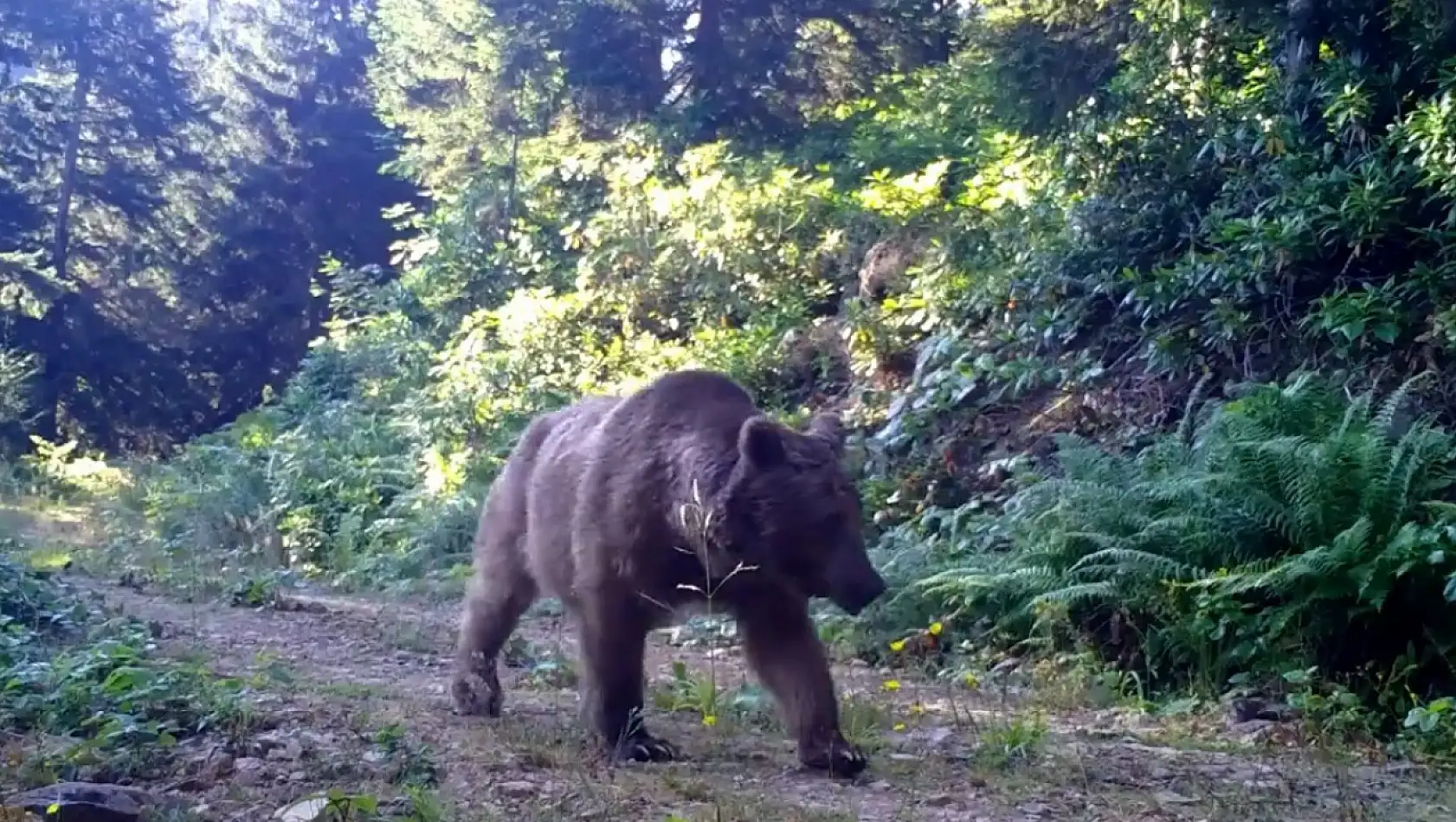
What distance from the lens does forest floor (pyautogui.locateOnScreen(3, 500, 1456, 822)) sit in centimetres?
506

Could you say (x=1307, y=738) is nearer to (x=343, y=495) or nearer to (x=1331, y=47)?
(x=1331, y=47)

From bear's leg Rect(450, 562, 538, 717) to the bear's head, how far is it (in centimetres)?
199

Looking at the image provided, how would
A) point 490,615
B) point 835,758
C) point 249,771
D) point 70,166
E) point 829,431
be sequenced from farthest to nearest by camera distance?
point 70,166 → point 490,615 → point 829,431 → point 835,758 → point 249,771

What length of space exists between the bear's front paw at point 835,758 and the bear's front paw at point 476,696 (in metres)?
1.80

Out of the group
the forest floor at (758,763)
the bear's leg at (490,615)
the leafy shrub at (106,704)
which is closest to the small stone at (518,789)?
the forest floor at (758,763)

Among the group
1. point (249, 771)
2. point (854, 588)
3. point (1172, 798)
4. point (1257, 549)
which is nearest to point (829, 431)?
point (854, 588)

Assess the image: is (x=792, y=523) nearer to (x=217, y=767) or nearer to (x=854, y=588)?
(x=854, y=588)

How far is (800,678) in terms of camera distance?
6055 millimetres

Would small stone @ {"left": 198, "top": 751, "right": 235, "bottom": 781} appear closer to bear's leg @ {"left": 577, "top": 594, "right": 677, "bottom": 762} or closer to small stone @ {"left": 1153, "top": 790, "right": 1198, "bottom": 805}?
bear's leg @ {"left": 577, "top": 594, "right": 677, "bottom": 762}

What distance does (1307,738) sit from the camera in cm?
667

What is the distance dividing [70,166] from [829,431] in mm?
29151

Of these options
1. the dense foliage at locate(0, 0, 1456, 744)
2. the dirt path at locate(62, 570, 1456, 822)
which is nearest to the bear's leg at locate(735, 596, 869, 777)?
the dirt path at locate(62, 570, 1456, 822)

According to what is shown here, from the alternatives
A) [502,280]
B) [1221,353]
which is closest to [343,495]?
[502,280]

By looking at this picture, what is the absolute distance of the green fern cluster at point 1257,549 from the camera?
7.30 metres
